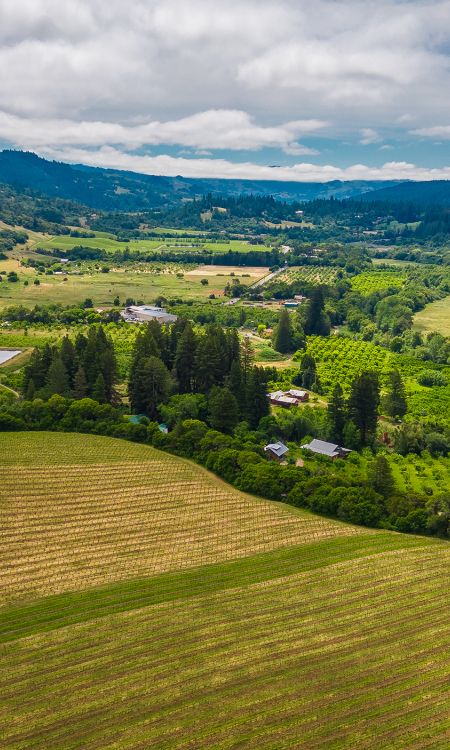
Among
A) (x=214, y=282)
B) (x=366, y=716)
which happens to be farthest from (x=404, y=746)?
(x=214, y=282)

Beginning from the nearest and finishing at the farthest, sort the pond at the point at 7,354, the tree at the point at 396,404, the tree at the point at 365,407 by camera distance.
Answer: the tree at the point at 365,407, the tree at the point at 396,404, the pond at the point at 7,354

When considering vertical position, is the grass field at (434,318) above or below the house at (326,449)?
above

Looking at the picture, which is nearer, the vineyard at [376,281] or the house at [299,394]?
the house at [299,394]

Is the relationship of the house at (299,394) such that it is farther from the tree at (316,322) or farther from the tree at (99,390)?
the tree at (316,322)

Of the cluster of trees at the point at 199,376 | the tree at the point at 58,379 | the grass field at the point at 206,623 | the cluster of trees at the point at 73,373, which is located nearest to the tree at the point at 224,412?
the cluster of trees at the point at 199,376

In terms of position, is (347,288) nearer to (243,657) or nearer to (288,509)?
(288,509)

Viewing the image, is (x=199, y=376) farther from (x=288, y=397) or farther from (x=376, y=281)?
(x=376, y=281)
